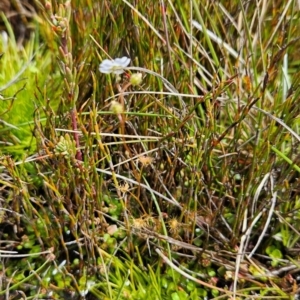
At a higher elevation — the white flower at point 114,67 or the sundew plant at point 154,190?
the white flower at point 114,67

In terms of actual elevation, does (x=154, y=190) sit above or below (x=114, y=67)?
below

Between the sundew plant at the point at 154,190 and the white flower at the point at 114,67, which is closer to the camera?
the white flower at the point at 114,67

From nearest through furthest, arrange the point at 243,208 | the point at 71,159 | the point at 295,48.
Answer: the point at 71,159
the point at 243,208
the point at 295,48

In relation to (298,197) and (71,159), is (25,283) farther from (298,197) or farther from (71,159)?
A: (298,197)

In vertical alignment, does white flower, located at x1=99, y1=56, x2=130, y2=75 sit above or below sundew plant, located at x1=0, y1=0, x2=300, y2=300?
above

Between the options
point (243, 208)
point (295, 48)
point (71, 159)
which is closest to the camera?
point (71, 159)

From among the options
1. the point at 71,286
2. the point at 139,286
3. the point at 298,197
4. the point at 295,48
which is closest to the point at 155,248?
the point at 139,286

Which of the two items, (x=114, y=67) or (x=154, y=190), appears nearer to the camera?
(x=114, y=67)

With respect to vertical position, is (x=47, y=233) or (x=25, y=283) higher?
(x=47, y=233)

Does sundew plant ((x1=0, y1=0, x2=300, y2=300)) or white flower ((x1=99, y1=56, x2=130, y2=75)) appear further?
sundew plant ((x1=0, y1=0, x2=300, y2=300))

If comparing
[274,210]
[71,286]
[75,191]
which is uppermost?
[75,191]

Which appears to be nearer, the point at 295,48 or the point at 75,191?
the point at 75,191
